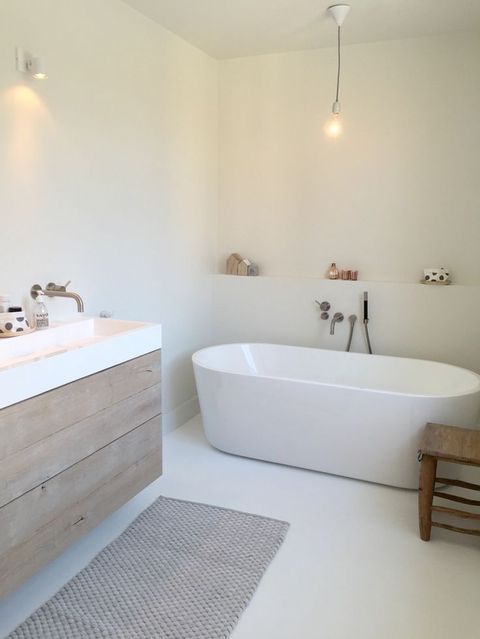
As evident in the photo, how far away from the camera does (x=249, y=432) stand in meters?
3.29

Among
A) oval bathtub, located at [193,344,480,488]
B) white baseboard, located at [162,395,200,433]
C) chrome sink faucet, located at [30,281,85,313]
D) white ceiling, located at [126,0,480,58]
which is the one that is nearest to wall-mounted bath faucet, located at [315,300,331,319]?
oval bathtub, located at [193,344,480,488]

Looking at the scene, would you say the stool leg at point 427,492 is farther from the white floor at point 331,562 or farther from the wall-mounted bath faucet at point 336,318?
the wall-mounted bath faucet at point 336,318

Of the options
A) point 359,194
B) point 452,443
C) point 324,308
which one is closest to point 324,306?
point 324,308

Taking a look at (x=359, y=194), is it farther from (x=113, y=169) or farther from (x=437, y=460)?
(x=437, y=460)

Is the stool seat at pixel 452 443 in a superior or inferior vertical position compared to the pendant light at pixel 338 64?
inferior

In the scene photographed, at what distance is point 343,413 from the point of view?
119 inches

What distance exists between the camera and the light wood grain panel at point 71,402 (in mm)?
1821

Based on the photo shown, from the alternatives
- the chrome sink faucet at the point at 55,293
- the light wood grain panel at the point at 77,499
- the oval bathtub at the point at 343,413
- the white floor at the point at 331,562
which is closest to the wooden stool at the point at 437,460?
the white floor at the point at 331,562

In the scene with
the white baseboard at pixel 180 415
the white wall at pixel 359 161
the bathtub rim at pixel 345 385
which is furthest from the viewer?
the white baseboard at pixel 180 415

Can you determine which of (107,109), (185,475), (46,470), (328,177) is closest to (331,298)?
(328,177)

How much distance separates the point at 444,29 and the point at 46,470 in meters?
3.53

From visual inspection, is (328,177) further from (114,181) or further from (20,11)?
(20,11)

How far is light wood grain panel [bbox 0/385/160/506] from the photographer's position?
183 centimetres

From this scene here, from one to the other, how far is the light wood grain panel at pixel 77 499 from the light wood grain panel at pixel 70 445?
1.6 inches
